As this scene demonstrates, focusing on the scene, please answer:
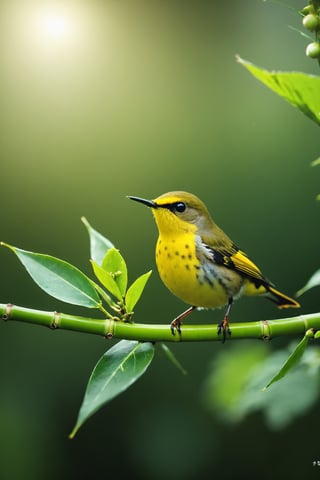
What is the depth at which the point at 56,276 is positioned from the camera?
Result: 81 cm

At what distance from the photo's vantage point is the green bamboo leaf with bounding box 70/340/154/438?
695 mm

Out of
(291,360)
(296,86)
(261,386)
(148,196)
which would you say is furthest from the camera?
(148,196)

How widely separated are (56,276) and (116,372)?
5.5 inches

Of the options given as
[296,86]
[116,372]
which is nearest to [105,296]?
[116,372]

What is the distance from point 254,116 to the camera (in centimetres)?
288

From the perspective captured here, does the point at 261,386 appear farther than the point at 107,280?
Yes

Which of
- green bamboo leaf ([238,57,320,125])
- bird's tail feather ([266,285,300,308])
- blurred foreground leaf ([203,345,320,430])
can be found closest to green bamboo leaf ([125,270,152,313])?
green bamboo leaf ([238,57,320,125])

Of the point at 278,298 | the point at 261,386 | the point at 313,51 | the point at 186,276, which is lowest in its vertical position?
the point at 261,386

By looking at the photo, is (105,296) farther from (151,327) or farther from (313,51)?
(313,51)

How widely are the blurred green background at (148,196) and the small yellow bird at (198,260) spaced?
0.80m

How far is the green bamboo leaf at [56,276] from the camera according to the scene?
801mm

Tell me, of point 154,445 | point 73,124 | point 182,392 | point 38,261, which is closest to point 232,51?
point 73,124

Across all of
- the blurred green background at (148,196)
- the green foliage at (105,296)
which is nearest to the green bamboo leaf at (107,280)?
the green foliage at (105,296)

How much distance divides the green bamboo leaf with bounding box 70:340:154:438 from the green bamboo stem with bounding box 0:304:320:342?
3 cm
